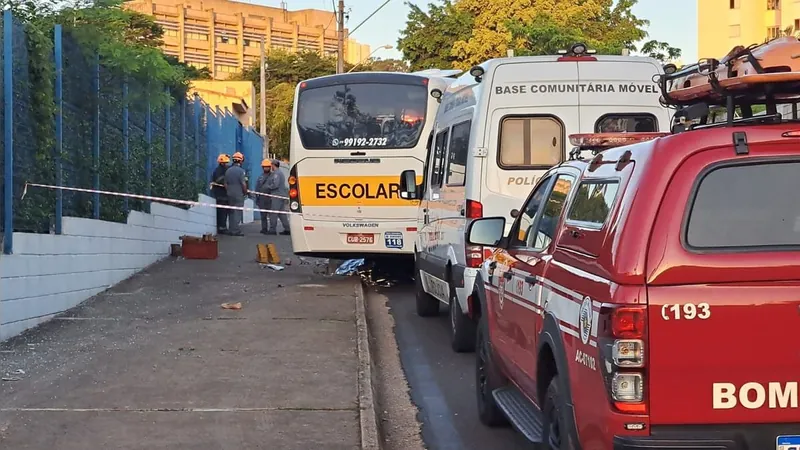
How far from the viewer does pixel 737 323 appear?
12.8 ft

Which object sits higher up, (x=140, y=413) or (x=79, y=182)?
(x=79, y=182)

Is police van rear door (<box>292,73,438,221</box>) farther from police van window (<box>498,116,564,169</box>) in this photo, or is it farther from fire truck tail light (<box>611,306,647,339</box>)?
fire truck tail light (<box>611,306,647,339</box>)

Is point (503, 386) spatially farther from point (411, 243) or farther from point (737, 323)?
point (411, 243)

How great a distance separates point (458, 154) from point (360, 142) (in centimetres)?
551

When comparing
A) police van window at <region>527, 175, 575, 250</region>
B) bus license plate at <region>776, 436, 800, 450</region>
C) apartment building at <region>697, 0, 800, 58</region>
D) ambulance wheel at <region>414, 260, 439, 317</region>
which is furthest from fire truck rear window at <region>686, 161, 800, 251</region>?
apartment building at <region>697, 0, 800, 58</region>

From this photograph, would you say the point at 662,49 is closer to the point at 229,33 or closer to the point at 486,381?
the point at 486,381

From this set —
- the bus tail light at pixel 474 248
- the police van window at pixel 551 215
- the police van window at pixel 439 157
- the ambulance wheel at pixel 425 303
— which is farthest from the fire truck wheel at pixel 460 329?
the police van window at pixel 551 215

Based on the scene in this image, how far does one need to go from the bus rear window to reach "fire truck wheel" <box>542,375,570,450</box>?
10.6 metres

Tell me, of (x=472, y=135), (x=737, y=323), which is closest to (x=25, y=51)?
(x=472, y=135)

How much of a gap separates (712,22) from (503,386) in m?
73.9

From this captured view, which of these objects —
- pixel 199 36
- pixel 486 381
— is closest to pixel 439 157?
pixel 486 381

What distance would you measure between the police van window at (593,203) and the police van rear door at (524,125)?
13.2 ft

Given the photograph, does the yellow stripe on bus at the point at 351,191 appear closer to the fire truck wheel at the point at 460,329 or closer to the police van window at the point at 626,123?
the fire truck wheel at the point at 460,329

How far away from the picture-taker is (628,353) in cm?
397
